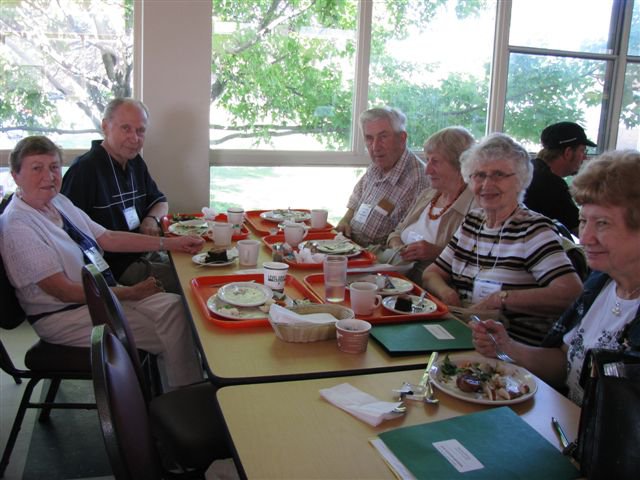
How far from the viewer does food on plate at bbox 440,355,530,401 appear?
1423 mm

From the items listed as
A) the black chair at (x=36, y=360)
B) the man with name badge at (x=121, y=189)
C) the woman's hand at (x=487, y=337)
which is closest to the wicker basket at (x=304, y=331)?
the woman's hand at (x=487, y=337)

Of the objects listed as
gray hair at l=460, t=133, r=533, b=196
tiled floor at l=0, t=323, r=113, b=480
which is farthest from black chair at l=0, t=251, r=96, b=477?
gray hair at l=460, t=133, r=533, b=196

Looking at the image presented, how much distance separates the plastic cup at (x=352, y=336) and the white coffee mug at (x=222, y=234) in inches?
49.5

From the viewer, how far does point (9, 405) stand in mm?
2807

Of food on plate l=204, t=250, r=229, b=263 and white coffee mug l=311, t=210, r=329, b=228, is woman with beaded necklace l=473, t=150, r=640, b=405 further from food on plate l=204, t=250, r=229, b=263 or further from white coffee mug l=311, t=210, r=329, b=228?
white coffee mug l=311, t=210, r=329, b=228

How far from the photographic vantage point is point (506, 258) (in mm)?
2273

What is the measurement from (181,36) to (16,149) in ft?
6.04

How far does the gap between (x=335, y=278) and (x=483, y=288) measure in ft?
2.07

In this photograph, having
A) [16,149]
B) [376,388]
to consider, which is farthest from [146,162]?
[376,388]

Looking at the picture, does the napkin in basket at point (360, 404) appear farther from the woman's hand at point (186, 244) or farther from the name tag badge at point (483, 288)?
the woman's hand at point (186, 244)

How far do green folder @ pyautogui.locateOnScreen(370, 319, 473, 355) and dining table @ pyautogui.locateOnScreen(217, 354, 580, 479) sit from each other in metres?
0.13

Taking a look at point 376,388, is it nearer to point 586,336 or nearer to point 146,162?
point 586,336

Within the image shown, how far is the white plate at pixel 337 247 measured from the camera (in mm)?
2729

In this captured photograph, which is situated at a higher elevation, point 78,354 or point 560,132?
point 560,132
